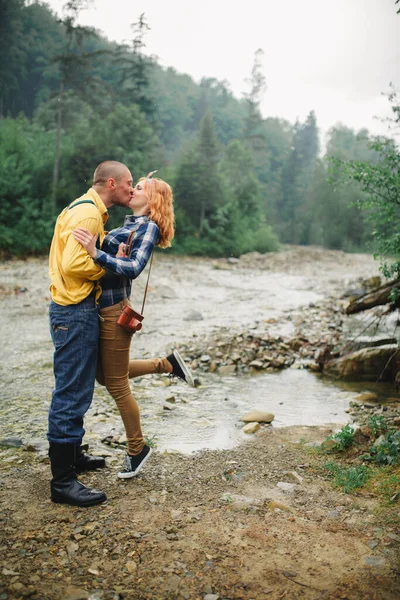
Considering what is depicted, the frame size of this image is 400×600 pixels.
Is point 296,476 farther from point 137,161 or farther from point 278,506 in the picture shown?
point 137,161

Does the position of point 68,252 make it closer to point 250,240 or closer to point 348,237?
point 250,240

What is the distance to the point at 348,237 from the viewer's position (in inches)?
2174

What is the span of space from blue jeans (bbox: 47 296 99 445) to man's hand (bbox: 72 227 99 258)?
392 millimetres

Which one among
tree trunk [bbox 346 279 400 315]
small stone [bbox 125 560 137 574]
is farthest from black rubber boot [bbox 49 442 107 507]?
tree trunk [bbox 346 279 400 315]

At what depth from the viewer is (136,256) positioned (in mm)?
3596

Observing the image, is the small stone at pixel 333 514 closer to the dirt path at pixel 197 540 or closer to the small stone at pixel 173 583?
the dirt path at pixel 197 540

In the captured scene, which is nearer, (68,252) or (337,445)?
(68,252)

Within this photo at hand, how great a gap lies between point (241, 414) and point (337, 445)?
1.72 meters

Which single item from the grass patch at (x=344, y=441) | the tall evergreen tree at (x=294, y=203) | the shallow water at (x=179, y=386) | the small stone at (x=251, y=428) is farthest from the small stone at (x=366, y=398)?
the tall evergreen tree at (x=294, y=203)

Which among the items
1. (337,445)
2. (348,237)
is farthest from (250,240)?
(337,445)

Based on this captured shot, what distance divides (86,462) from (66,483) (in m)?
0.58

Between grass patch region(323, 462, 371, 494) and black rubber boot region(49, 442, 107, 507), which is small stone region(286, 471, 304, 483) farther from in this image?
black rubber boot region(49, 442, 107, 507)

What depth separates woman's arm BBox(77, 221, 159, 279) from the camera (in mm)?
3428

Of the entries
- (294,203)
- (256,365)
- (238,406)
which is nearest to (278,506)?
(238,406)
